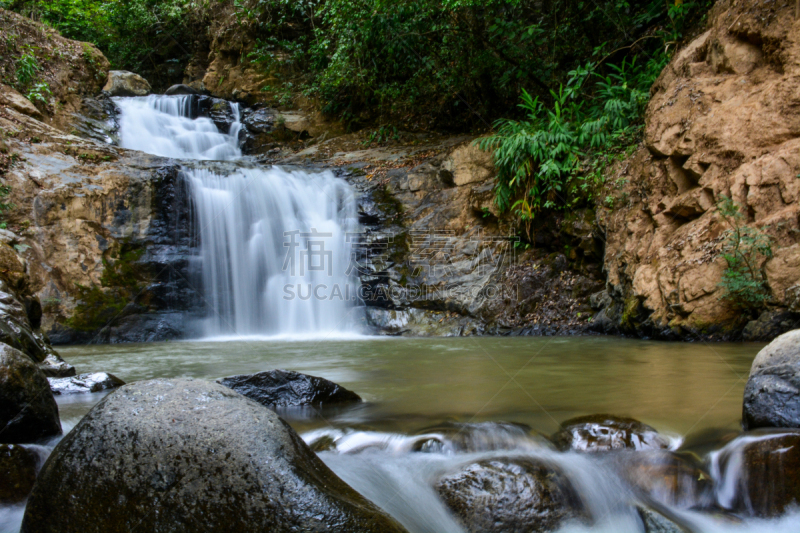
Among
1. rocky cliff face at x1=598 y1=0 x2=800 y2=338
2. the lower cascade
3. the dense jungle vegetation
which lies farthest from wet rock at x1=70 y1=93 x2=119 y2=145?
rocky cliff face at x1=598 y1=0 x2=800 y2=338

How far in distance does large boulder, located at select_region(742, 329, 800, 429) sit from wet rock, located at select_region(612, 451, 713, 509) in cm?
51

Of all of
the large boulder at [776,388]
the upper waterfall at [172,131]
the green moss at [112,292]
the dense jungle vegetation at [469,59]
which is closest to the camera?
the large boulder at [776,388]

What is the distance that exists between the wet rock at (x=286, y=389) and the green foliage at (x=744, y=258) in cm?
445

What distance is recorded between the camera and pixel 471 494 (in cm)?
248

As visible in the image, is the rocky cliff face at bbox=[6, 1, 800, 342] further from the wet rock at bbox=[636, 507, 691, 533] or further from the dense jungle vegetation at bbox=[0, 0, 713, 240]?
the wet rock at bbox=[636, 507, 691, 533]

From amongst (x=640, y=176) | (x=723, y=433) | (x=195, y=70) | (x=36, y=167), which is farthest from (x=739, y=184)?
(x=195, y=70)

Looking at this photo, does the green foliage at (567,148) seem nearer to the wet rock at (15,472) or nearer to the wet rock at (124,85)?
the wet rock at (15,472)

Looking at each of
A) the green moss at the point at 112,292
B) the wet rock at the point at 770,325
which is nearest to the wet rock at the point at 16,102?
the green moss at the point at 112,292

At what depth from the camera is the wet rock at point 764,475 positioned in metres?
2.36

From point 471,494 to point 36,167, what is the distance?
8.94 meters

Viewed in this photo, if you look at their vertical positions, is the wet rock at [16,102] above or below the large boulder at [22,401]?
above

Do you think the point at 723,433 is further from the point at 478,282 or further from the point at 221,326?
the point at 221,326

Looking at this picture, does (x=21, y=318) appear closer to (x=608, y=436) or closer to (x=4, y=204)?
(x=4, y=204)

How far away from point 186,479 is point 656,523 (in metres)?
2.06
